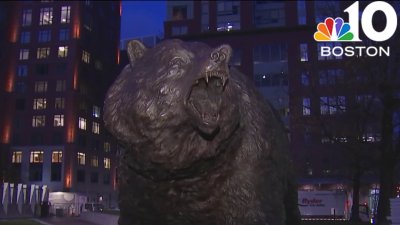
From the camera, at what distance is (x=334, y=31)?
24125 millimetres

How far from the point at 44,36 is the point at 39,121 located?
12.2m

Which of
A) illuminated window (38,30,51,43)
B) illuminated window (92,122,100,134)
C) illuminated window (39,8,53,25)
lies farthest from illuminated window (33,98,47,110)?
illuminated window (39,8,53,25)

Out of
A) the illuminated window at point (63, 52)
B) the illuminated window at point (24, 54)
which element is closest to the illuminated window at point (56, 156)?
the illuminated window at point (63, 52)

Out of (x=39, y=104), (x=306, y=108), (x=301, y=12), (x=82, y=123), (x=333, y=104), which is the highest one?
(x=301, y=12)

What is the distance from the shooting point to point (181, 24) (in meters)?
62.4

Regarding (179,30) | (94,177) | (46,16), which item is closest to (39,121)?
(94,177)

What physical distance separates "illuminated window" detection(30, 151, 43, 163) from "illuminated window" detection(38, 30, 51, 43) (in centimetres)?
1598

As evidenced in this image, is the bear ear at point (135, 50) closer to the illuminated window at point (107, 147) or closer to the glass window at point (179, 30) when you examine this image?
the glass window at point (179, 30)

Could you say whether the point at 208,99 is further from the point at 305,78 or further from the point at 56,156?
the point at 56,156

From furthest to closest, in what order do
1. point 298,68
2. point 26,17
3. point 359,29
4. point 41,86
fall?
1. point 26,17
2. point 41,86
3. point 298,68
4. point 359,29

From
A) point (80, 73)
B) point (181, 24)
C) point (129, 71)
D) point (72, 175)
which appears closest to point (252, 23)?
point (181, 24)

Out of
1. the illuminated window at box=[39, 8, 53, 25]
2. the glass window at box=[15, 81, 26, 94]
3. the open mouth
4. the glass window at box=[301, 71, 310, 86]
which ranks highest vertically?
the illuminated window at box=[39, 8, 53, 25]

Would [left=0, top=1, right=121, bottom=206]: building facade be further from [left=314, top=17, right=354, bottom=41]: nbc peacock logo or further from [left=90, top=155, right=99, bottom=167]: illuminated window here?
[left=314, top=17, right=354, bottom=41]: nbc peacock logo

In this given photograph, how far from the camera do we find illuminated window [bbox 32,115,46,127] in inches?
2657
